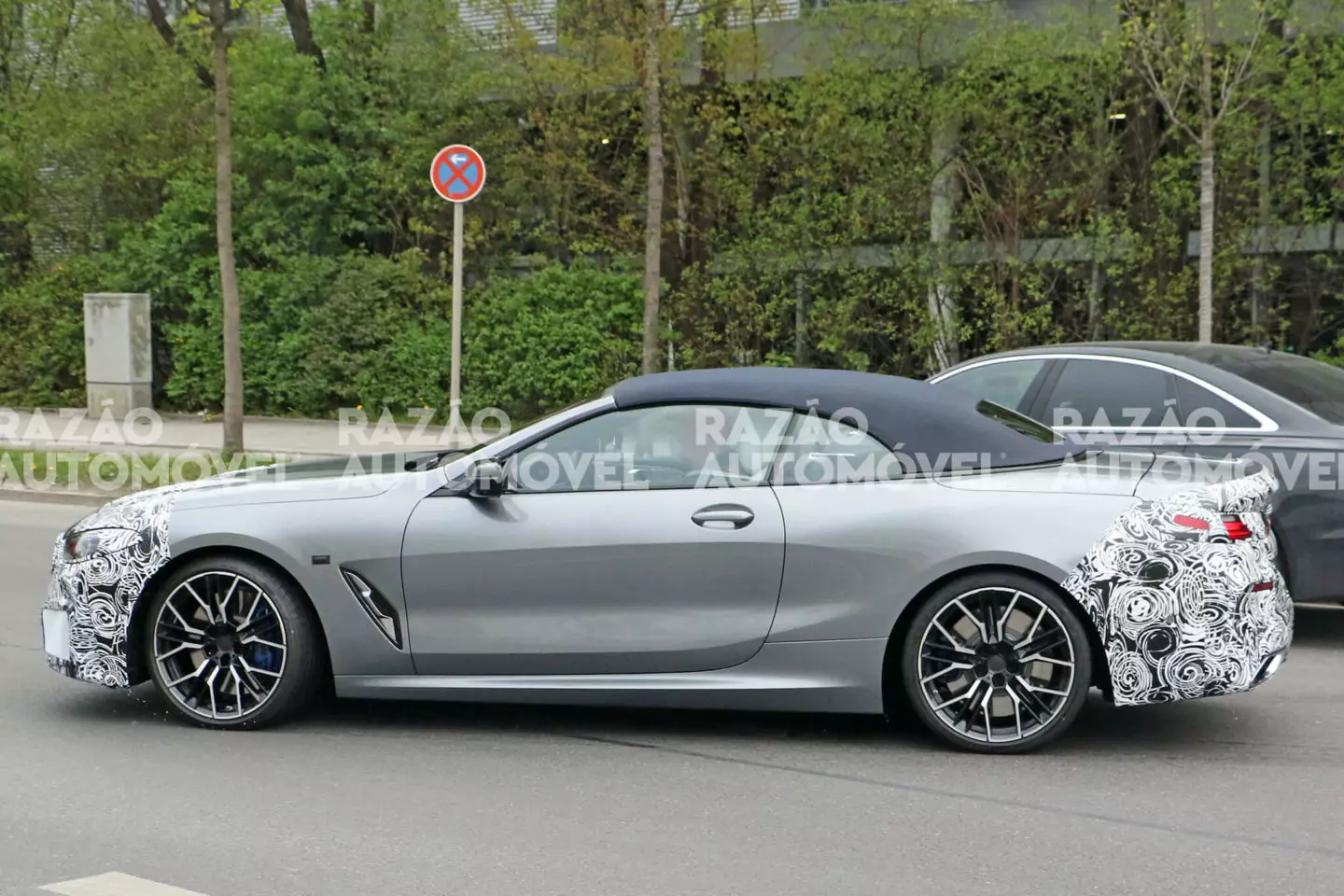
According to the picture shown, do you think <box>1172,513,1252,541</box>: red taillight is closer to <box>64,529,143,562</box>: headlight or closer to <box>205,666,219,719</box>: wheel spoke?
<box>205,666,219,719</box>: wheel spoke

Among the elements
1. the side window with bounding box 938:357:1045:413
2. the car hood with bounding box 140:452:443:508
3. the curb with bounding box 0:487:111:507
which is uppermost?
the side window with bounding box 938:357:1045:413

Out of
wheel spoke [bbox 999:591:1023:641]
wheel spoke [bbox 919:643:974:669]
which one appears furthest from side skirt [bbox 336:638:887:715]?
wheel spoke [bbox 999:591:1023:641]

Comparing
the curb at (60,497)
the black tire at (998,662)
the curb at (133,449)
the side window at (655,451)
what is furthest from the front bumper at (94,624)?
the curb at (133,449)

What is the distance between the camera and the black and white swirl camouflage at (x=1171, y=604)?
549cm

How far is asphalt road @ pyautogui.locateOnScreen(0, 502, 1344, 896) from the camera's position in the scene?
4445 mm

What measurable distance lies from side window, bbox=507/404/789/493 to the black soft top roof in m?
0.06

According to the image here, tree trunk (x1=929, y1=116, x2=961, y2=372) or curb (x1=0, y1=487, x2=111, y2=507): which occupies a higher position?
tree trunk (x1=929, y1=116, x2=961, y2=372)

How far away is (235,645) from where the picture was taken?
5.98 metres

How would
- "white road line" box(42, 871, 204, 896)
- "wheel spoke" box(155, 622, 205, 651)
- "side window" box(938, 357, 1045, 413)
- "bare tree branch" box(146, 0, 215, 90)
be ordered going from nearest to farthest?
1. "white road line" box(42, 871, 204, 896)
2. "wheel spoke" box(155, 622, 205, 651)
3. "side window" box(938, 357, 1045, 413)
4. "bare tree branch" box(146, 0, 215, 90)

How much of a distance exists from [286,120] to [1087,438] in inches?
631

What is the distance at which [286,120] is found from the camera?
21672 mm

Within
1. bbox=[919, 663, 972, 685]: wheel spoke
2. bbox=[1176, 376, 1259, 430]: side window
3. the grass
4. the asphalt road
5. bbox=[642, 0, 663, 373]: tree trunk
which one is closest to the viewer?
the asphalt road

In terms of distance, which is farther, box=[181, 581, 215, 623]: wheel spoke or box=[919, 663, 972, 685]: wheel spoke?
box=[181, 581, 215, 623]: wheel spoke

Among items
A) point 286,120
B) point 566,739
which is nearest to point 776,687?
point 566,739
